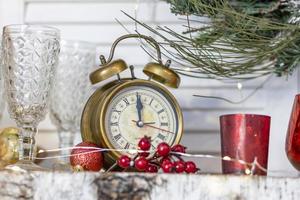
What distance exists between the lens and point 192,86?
1.42 m

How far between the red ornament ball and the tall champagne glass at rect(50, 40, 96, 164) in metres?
0.11

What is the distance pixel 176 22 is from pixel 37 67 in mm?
389

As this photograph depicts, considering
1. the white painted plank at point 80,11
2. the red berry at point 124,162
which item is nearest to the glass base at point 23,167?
the red berry at point 124,162

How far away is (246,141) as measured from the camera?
1.12 metres

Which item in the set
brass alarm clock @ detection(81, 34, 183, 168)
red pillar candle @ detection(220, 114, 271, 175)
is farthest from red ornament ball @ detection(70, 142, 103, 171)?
Answer: red pillar candle @ detection(220, 114, 271, 175)

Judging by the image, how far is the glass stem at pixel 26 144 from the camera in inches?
44.9

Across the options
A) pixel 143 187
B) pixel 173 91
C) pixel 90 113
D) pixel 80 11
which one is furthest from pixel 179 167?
pixel 80 11

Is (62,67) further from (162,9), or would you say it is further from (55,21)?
(162,9)

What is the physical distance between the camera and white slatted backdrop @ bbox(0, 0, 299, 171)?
1397 millimetres

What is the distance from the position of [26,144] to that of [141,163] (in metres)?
0.21

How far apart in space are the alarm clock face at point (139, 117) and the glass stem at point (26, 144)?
14cm

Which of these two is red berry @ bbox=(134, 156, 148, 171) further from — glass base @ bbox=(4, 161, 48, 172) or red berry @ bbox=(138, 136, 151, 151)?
glass base @ bbox=(4, 161, 48, 172)

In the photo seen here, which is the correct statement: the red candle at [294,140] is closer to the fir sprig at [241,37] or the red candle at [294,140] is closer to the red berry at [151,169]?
the fir sprig at [241,37]

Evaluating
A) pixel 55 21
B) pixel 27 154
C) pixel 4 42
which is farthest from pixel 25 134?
pixel 55 21
